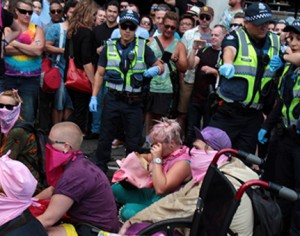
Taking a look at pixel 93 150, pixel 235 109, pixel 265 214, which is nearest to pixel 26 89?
pixel 93 150

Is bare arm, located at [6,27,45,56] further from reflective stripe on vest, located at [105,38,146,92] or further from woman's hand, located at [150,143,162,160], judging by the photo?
woman's hand, located at [150,143,162,160]

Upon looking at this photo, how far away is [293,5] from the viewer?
468 inches

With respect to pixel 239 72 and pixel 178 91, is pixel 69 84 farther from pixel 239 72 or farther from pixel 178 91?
pixel 239 72

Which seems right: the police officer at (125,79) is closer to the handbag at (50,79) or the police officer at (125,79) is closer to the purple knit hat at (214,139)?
the handbag at (50,79)

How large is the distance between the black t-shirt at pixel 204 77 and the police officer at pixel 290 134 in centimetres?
189

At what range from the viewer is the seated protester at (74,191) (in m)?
3.32

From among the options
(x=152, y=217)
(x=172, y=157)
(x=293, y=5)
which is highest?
(x=293, y=5)

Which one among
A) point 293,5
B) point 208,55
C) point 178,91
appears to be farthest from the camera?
point 293,5

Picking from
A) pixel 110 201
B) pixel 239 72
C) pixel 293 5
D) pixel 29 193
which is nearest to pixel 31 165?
pixel 110 201

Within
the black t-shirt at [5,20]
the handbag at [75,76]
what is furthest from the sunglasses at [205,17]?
the black t-shirt at [5,20]

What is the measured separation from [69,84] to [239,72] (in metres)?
2.66

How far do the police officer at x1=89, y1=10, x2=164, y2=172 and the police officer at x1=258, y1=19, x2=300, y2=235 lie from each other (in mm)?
1490

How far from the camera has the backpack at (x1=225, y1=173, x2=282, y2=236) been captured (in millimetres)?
2748

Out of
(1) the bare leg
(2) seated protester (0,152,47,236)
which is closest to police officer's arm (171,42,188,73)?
(1) the bare leg
